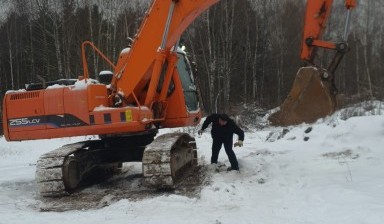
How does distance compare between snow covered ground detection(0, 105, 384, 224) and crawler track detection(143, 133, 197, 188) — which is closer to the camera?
snow covered ground detection(0, 105, 384, 224)

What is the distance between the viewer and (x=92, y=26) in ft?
97.5

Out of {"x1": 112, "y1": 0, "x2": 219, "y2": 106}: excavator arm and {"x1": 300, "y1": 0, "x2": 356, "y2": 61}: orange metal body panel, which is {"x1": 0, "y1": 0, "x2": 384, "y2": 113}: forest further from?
{"x1": 112, "y1": 0, "x2": 219, "y2": 106}: excavator arm

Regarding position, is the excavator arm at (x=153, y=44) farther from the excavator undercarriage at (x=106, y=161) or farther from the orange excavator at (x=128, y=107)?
the excavator undercarriage at (x=106, y=161)

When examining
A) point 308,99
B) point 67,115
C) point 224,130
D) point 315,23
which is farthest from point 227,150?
point 67,115

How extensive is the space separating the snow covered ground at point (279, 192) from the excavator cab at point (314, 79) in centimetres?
63

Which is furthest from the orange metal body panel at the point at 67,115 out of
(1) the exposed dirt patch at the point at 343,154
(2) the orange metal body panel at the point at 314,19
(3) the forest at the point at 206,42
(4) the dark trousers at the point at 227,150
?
(3) the forest at the point at 206,42

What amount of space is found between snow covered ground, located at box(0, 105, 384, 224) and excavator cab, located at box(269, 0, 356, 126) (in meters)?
0.63

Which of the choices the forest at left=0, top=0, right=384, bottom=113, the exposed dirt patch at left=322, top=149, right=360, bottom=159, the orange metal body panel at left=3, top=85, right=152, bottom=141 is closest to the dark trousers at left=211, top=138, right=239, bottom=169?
the orange metal body panel at left=3, top=85, right=152, bottom=141

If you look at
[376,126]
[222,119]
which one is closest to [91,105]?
[222,119]

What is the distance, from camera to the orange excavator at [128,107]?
7777mm

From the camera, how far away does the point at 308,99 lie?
10.0m

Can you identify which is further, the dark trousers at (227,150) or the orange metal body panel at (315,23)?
the dark trousers at (227,150)

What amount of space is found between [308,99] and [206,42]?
21.0 metres

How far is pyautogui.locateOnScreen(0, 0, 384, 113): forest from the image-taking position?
28.8 metres
